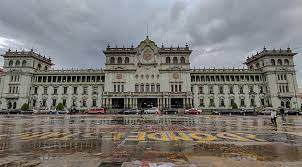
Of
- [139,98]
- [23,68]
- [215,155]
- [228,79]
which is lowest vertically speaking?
[215,155]

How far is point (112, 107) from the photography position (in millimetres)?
59688

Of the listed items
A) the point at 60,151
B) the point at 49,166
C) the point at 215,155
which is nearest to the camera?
the point at 49,166

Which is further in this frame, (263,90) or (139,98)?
(263,90)

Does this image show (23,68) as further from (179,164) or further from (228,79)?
(179,164)

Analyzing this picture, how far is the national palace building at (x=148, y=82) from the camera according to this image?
202 ft

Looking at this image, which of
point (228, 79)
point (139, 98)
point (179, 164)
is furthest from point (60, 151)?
point (228, 79)

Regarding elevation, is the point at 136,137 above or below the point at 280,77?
below

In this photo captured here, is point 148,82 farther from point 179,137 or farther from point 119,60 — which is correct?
point 179,137

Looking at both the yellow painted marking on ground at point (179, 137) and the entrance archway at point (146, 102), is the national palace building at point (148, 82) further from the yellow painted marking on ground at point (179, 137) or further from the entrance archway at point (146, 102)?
the yellow painted marking on ground at point (179, 137)

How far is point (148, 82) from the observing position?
61.8 metres

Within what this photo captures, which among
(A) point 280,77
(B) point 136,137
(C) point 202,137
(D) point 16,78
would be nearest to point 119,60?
(D) point 16,78

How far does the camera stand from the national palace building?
61.7m

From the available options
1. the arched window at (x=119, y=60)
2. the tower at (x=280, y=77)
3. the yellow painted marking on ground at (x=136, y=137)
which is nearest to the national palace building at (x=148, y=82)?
the tower at (x=280, y=77)

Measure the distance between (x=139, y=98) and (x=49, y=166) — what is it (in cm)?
5508
